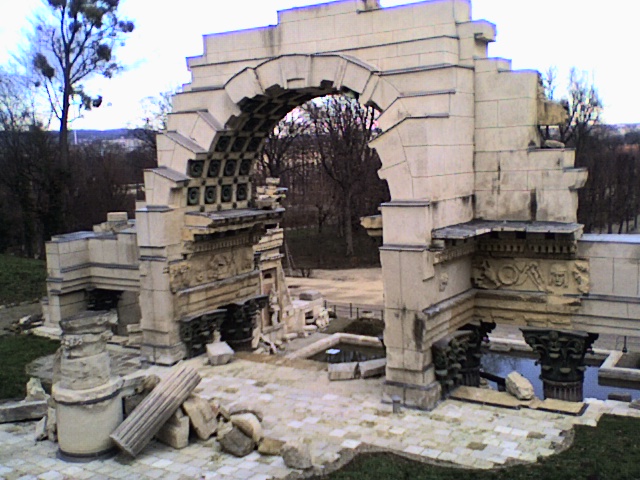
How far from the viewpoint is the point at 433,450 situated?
8.65m

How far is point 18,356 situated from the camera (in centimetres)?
1458

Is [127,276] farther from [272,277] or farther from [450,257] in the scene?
[450,257]

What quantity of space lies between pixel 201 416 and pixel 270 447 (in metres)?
1.12

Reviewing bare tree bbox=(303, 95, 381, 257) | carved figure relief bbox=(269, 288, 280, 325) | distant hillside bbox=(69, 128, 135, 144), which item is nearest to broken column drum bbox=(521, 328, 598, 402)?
carved figure relief bbox=(269, 288, 280, 325)

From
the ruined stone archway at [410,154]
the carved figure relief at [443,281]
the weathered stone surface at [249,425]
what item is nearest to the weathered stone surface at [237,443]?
the weathered stone surface at [249,425]

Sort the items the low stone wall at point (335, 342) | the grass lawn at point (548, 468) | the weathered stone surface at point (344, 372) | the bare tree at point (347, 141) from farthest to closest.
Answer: the bare tree at point (347, 141), the low stone wall at point (335, 342), the weathered stone surface at point (344, 372), the grass lawn at point (548, 468)

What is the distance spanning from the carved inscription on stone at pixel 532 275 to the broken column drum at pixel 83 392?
20.8 feet

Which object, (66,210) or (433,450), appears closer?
(433,450)

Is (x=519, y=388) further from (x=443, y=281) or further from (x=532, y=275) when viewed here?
(x=443, y=281)

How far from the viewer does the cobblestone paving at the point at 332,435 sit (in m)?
8.23

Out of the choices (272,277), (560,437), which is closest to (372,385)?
(560,437)

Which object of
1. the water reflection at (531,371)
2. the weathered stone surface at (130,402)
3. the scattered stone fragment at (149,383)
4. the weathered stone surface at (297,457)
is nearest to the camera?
the weathered stone surface at (297,457)

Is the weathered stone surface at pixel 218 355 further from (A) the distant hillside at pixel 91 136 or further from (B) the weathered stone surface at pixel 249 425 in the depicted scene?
(A) the distant hillside at pixel 91 136

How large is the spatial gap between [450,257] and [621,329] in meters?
2.88
